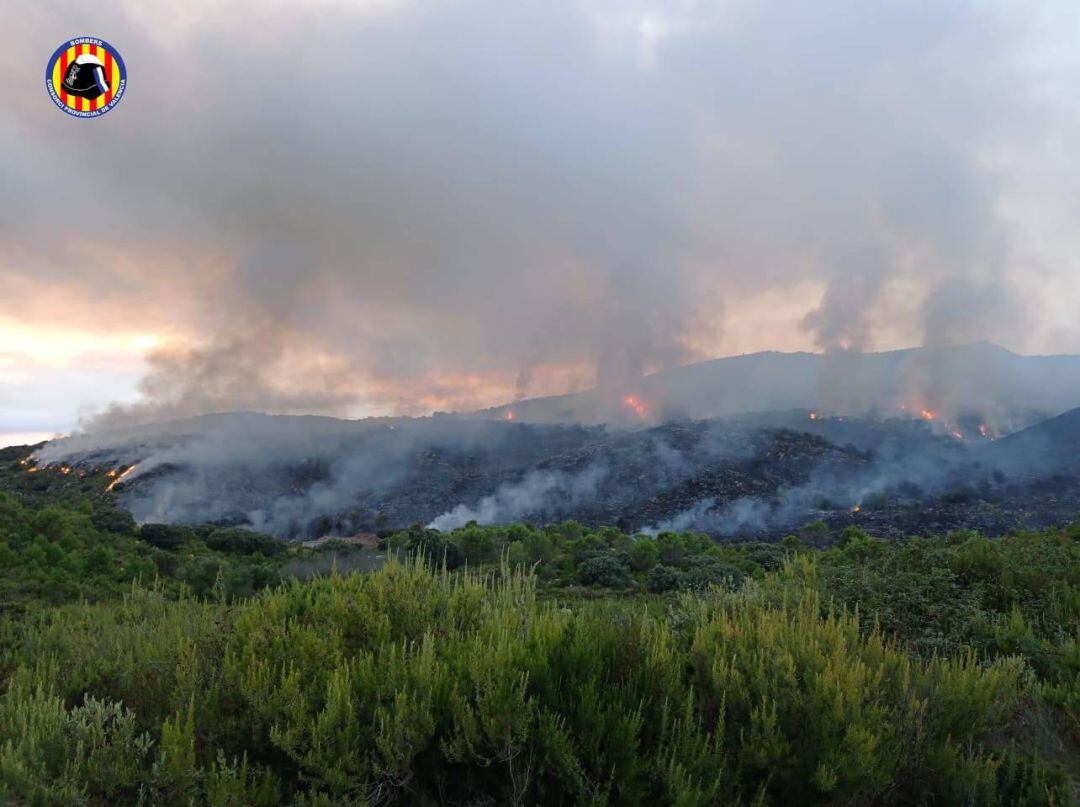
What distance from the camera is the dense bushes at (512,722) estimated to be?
3855mm

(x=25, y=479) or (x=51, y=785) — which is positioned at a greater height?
(x=25, y=479)

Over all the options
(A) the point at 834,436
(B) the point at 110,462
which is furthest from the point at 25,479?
(A) the point at 834,436

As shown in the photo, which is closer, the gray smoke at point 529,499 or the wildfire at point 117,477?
the gray smoke at point 529,499

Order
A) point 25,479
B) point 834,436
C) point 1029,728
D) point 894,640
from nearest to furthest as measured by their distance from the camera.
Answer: point 1029,728 → point 894,640 → point 25,479 → point 834,436

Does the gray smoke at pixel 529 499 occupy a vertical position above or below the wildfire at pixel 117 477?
below

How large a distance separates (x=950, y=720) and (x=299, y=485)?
74.9 meters

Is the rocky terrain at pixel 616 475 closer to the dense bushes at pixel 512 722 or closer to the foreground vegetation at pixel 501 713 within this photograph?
the foreground vegetation at pixel 501 713

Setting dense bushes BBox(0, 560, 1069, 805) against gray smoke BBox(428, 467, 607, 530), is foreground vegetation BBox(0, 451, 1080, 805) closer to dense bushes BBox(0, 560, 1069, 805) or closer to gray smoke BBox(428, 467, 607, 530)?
dense bushes BBox(0, 560, 1069, 805)

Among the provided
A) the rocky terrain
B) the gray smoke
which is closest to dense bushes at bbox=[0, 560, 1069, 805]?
the rocky terrain

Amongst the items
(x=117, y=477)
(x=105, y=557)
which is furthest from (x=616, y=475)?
(x=117, y=477)

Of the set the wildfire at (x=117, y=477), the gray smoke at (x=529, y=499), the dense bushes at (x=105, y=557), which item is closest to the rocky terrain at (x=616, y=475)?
the gray smoke at (x=529, y=499)

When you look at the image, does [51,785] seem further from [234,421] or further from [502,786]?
[234,421]

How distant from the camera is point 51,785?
3713 mm

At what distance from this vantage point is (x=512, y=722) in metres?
4.03
